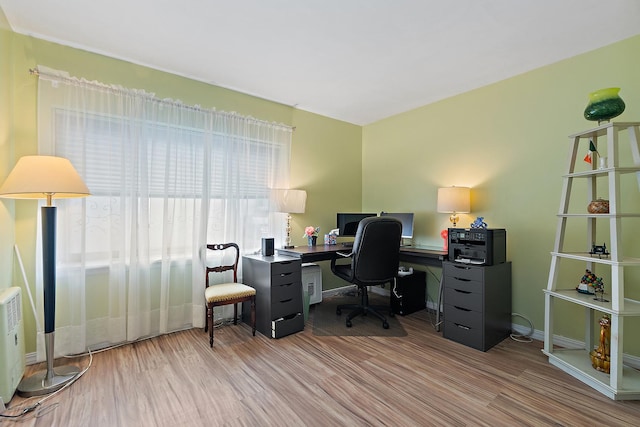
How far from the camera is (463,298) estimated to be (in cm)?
265

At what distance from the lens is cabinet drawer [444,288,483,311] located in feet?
8.37

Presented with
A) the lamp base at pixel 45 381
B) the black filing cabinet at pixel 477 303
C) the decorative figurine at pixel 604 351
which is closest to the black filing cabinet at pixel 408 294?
the black filing cabinet at pixel 477 303

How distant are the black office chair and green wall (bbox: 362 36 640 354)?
0.94m

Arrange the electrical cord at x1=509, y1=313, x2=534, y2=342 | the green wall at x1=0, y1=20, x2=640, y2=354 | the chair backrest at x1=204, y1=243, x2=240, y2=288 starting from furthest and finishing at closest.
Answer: the chair backrest at x1=204, y1=243, x2=240, y2=288
the electrical cord at x1=509, y1=313, x2=534, y2=342
the green wall at x1=0, y1=20, x2=640, y2=354

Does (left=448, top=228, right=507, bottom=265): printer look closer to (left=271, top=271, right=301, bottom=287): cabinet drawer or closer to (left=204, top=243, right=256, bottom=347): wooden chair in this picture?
(left=271, top=271, right=301, bottom=287): cabinet drawer

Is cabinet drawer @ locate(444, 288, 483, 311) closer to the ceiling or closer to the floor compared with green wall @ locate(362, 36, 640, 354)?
closer to the floor

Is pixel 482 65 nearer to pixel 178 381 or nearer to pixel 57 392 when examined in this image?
pixel 178 381

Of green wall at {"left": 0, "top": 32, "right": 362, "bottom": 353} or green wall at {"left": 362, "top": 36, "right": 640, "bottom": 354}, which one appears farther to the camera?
green wall at {"left": 362, "top": 36, "right": 640, "bottom": 354}

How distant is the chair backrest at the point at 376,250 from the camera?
283 cm

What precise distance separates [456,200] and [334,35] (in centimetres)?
202

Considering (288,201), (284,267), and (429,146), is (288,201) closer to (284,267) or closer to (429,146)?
(284,267)

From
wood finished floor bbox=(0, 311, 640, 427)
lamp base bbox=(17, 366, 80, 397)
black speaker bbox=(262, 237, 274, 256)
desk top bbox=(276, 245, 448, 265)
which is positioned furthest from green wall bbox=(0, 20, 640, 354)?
wood finished floor bbox=(0, 311, 640, 427)

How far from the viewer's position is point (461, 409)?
1770mm

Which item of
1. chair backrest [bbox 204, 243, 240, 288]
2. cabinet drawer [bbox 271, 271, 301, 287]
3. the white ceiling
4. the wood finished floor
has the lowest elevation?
the wood finished floor
